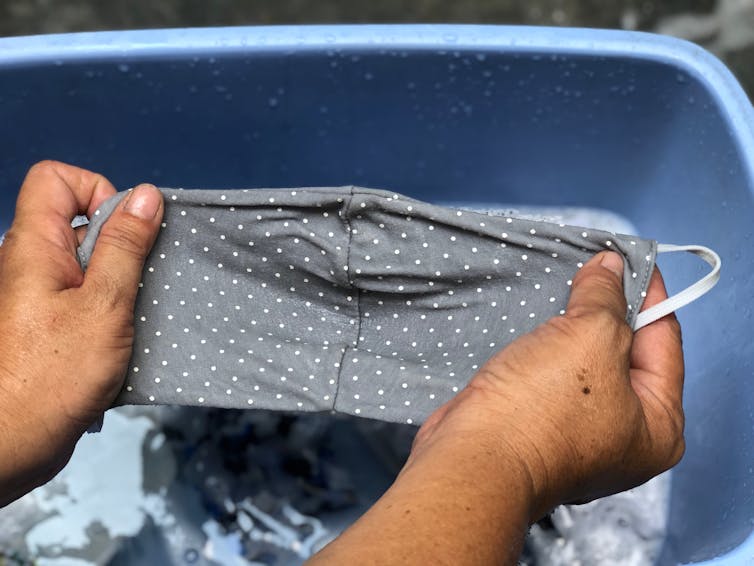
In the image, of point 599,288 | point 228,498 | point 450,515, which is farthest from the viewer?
point 228,498

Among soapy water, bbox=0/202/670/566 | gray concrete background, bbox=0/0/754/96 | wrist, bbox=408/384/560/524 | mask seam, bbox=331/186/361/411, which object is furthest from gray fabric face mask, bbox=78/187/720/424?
gray concrete background, bbox=0/0/754/96

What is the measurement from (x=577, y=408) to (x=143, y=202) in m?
0.37

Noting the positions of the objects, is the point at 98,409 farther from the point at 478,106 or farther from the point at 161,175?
the point at 478,106

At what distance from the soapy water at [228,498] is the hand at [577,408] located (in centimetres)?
30

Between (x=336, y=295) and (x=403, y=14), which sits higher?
(x=403, y=14)

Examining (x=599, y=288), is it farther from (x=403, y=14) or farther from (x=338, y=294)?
(x=403, y=14)

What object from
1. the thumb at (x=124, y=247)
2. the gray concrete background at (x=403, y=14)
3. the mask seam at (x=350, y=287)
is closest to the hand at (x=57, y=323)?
the thumb at (x=124, y=247)

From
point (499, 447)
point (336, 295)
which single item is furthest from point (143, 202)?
point (499, 447)

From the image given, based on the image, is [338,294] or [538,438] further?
[338,294]

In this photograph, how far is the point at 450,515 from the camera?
464mm

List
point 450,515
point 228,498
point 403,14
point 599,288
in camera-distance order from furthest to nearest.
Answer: point 403,14 < point 228,498 < point 599,288 < point 450,515

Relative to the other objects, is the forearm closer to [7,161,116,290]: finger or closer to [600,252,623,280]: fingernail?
[600,252,623,280]: fingernail

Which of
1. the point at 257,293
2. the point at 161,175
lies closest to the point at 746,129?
the point at 257,293

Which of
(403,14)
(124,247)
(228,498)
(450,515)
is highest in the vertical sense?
(403,14)
